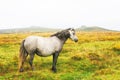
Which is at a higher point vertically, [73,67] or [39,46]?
[39,46]

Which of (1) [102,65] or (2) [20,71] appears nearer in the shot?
(2) [20,71]

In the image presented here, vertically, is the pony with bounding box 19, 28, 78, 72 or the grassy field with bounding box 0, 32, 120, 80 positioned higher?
the pony with bounding box 19, 28, 78, 72

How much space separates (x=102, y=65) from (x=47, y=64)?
14.7ft

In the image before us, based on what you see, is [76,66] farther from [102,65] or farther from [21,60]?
[21,60]

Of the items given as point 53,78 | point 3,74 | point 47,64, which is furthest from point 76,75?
point 3,74

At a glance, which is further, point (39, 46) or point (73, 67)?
point (73, 67)

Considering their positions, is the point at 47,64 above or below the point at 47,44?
below

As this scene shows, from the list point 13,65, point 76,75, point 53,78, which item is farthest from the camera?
point 13,65

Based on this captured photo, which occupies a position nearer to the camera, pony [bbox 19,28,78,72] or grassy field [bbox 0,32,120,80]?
grassy field [bbox 0,32,120,80]

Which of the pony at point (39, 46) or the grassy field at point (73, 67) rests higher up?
the pony at point (39, 46)

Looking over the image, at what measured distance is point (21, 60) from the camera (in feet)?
65.3

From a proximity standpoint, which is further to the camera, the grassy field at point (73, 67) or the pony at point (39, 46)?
the pony at point (39, 46)

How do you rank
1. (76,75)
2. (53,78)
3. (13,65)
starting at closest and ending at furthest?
1. (53,78)
2. (76,75)
3. (13,65)

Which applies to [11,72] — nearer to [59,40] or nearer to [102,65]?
[59,40]
